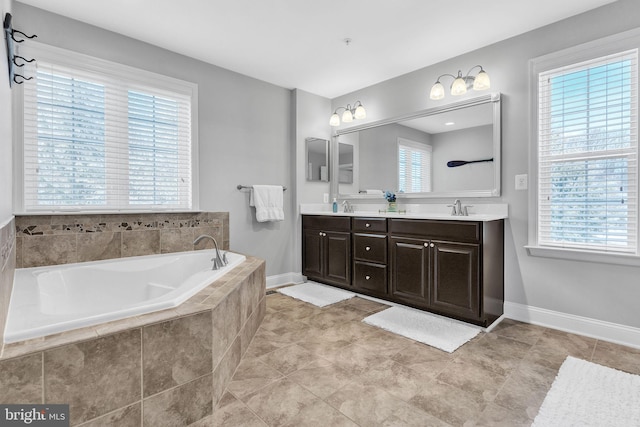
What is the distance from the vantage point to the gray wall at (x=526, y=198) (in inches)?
90.4

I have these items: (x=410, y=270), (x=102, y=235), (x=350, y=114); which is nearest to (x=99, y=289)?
(x=102, y=235)

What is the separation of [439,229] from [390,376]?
1.29m

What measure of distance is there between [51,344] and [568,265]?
3165 millimetres

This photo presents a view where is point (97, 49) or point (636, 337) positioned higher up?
point (97, 49)

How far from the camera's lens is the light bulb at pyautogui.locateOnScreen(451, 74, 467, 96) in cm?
289

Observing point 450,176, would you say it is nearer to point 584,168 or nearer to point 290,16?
point 584,168

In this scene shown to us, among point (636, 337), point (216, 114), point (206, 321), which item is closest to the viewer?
point (206, 321)

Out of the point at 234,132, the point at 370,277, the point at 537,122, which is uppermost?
the point at 234,132

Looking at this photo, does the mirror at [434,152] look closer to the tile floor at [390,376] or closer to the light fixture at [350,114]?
the light fixture at [350,114]

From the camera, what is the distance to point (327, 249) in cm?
370

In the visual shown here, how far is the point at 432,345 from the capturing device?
2.25 metres

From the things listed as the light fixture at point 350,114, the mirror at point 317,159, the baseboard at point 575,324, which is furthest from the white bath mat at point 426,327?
the light fixture at point 350,114

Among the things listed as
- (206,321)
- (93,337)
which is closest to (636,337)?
(206,321)

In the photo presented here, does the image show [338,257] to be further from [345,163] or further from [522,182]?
[522,182]
